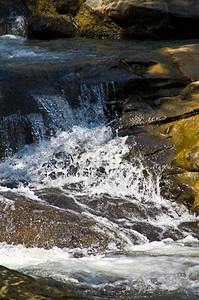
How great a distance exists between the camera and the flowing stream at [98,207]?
3.51 m

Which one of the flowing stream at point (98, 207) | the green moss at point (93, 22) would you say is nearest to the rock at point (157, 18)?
the green moss at point (93, 22)

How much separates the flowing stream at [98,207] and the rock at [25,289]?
0.81 feet

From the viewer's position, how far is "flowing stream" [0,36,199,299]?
11.5 ft

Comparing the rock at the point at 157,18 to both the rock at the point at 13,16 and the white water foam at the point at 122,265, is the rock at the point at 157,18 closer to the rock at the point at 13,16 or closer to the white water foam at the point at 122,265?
the rock at the point at 13,16

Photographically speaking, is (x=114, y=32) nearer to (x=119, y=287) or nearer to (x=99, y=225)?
(x=99, y=225)

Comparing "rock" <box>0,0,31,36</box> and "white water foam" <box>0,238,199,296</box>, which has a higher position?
"rock" <box>0,0,31,36</box>

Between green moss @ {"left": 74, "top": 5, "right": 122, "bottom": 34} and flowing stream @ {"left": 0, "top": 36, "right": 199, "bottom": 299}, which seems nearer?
flowing stream @ {"left": 0, "top": 36, "right": 199, "bottom": 299}

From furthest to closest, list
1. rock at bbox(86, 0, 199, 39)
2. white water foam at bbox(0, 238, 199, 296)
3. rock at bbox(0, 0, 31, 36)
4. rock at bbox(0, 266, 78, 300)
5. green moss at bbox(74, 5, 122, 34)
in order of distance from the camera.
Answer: rock at bbox(0, 0, 31, 36) < green moss at bbox(74, 5, 122, 34) < rock at bbox(86, 0, 199, 39) < white water foam at bbox(0, 238, 199, 296) < rock at bbox(0, 266, 78, 300)

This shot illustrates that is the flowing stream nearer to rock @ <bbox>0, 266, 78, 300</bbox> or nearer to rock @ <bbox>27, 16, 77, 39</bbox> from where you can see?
rock @ <bbox>0, 266, 78, 300</bbox>

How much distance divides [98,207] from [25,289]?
2214 mm

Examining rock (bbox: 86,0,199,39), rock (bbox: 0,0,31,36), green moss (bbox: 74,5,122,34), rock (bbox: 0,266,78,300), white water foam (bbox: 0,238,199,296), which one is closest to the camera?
rock (bbox: 0,266,78,300)

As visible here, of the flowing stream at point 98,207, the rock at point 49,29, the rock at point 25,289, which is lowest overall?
the flowing stream at point 98,207

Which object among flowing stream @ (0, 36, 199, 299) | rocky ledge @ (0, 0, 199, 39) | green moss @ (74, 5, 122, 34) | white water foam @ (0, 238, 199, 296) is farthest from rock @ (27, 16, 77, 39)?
white water foam @ (0, 238, 199, 296)

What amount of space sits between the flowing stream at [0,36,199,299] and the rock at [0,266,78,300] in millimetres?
247
